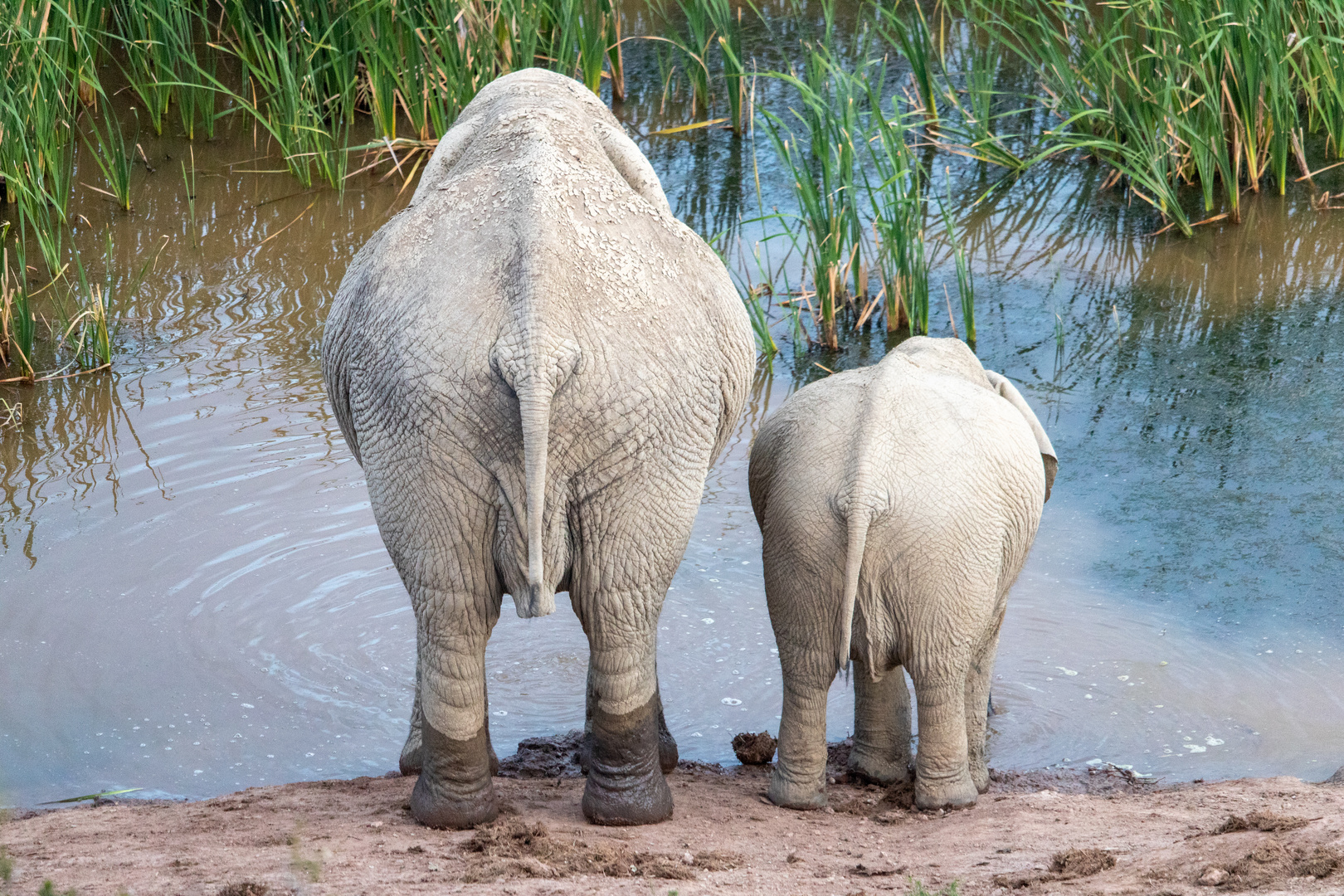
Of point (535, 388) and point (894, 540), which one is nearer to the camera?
point (535, 388)

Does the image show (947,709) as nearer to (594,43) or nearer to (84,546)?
(84,546)

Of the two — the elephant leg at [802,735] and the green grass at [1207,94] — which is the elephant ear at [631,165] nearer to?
the elephant leg at [802,735]

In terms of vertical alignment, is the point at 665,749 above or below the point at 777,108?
below

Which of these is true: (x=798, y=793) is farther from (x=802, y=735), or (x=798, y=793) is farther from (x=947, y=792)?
(x=947, y=792)

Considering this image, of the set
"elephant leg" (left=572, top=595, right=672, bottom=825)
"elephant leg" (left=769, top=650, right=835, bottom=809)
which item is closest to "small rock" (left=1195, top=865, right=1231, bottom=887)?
"elephant leg" (left=769, top=650, right=835, bottom=809)

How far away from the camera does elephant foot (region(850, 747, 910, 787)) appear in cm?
466

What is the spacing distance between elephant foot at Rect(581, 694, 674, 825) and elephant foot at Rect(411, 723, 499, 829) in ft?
0.92

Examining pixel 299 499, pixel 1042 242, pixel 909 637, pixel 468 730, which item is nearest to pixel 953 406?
pixel 909 637

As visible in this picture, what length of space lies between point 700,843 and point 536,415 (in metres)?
1.24

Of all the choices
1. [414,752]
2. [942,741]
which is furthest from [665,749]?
[942,741]

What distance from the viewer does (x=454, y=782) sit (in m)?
3.93

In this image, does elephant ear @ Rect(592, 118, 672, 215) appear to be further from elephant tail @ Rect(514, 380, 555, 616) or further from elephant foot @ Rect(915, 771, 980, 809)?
elephant foot @ Rect(915, 771, 980, 809)

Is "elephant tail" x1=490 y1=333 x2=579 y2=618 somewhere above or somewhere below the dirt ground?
above

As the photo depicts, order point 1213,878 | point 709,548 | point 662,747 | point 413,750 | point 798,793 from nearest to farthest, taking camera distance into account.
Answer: point 1213,878, point 798,793, point 413,750, point 662,747, point 709,548
